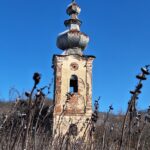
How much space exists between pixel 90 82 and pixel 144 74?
26.0 m

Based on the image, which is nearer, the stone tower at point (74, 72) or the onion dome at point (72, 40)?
the stone tower at point (74, 72)

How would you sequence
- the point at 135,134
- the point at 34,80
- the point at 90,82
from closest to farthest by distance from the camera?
the point at 34,80
the point at 135,134
the point at 90,82

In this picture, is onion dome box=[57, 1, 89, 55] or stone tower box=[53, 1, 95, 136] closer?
stone tower box=[53, 1, 95, 136]

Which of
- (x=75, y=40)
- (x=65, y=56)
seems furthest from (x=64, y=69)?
(x=75, y=40)

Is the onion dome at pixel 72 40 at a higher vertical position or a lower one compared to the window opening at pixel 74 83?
higher

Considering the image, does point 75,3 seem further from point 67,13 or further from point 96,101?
point 96,101

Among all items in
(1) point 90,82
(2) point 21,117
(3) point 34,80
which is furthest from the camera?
(1) point 90,82

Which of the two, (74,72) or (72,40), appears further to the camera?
(72,40)

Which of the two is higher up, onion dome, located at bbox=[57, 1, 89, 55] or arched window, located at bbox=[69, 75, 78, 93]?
onion dome, located at bbox=[57, 1, 89, 55]

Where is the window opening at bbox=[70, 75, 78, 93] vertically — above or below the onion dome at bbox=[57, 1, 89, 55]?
below

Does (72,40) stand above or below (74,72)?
above

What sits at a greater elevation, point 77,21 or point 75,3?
point 75,3

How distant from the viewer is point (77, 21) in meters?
31.2

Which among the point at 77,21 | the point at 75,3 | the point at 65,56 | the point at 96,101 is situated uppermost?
the point at 75,3
